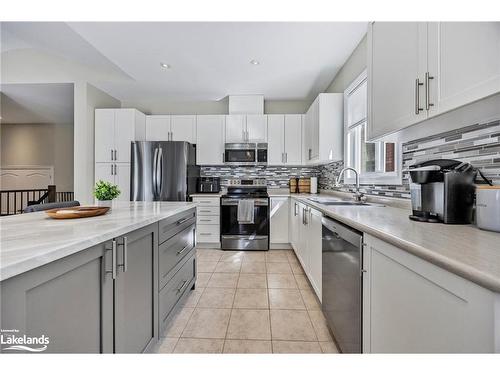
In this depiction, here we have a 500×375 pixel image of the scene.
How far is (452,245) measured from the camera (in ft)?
2.58

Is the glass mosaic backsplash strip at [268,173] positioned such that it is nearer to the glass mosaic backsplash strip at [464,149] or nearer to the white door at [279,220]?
the white door at [279,220]

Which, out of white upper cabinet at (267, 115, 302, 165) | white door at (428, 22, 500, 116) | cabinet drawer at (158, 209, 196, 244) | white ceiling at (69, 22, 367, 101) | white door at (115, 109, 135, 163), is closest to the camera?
white door at (428, 22, 500, 116)

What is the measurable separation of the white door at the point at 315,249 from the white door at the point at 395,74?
857 mm

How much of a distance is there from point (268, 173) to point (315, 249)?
2471 mm

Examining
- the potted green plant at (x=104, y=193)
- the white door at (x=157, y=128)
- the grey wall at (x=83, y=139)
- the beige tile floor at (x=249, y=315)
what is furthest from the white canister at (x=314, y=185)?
the grey wall at (x=83, y=139)

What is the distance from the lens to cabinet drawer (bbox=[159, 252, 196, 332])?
163 cm

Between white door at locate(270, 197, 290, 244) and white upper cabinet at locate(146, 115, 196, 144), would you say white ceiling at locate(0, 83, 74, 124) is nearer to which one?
white upper cabinet at locate(146, 115, 196, 144)

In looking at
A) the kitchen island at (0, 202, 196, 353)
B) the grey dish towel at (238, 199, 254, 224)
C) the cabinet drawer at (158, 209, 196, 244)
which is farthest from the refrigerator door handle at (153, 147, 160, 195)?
the kitchen island at (0, 202, 196, 353)

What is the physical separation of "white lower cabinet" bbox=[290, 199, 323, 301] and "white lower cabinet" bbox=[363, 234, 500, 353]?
3.07 ft

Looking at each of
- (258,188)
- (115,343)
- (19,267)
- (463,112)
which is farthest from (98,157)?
(463,112)

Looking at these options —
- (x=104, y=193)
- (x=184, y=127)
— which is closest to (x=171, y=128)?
(x=184, y=127)

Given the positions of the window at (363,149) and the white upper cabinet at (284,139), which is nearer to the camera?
the window at (363,149)

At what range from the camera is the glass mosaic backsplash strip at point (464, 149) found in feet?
3.84
